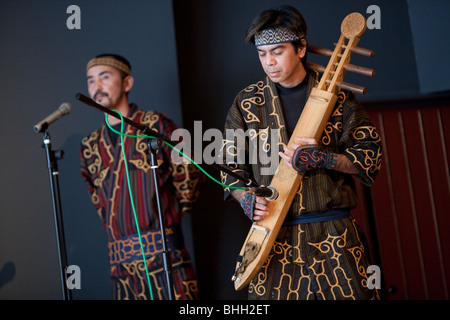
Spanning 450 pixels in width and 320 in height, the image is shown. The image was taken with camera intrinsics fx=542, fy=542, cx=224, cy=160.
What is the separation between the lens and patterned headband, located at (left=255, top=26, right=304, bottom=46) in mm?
2119

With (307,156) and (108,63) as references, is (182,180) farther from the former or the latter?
(307,156)

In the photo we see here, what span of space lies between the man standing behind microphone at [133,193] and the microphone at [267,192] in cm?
70

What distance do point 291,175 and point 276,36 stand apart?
1.81ft

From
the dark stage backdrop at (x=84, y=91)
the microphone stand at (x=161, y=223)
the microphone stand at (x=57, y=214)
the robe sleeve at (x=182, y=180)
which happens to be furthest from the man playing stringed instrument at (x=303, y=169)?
the dark stage backdrop at (x=84, y=91)

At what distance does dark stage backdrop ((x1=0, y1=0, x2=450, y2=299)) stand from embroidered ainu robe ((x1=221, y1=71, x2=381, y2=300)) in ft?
3.43

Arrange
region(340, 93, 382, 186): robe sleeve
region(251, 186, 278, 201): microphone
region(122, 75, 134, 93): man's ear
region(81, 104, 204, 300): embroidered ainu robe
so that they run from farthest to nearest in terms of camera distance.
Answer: region(122, 75, 134, 93): man's ear
region(81, 104, 204, 300): embroidered ainu robe
region(340, 93, 382, 186): robe sleeve
region(251, 186, 278, 201): microphone

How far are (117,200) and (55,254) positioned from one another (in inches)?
26.8

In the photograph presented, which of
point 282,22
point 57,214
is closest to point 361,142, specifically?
point 282,22

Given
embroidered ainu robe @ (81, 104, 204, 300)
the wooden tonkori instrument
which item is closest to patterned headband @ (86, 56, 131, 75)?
embroidered ainu robe @ (81, 104, 204, 300)

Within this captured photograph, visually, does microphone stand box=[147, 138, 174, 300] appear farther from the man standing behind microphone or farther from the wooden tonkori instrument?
the man standing behind microphone

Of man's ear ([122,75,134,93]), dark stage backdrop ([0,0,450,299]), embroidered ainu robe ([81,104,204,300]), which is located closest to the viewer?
embroidered ainu robe ([81,104,204,300])

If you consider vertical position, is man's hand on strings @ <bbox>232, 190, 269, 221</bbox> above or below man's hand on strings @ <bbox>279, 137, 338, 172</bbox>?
below

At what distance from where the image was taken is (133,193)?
263cm

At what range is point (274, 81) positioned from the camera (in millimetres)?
2189
